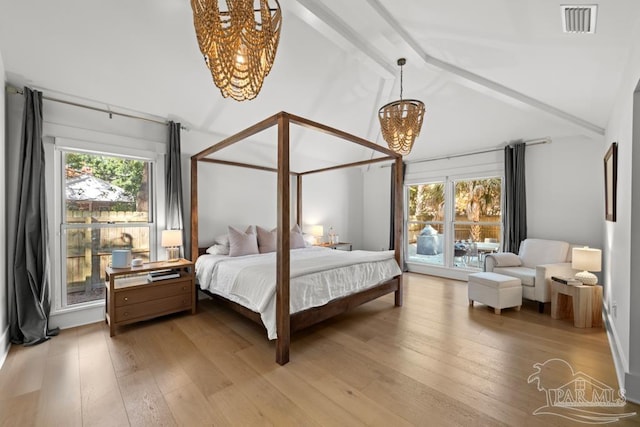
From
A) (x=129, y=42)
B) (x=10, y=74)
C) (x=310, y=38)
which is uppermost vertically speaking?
(x=310, y=38)

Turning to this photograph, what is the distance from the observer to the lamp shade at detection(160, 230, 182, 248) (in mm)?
3451

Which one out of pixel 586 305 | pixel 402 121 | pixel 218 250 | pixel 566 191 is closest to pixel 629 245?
pixel 586 305

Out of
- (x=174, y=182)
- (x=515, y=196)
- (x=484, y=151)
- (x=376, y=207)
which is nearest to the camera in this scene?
(x=174, y=182)

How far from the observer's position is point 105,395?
6.40 feet

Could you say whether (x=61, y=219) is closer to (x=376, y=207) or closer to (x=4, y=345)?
(x=4, y=345)

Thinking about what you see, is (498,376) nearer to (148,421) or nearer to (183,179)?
(148,421)

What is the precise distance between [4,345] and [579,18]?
5.25m

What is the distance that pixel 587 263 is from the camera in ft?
10.8

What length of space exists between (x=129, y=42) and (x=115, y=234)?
7.29ft

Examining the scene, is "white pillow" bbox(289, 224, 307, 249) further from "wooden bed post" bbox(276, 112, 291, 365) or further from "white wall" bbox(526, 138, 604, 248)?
"white wall" bbox(526, 138, 604, 248)

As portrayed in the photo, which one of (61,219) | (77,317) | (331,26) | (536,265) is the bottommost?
(77,317)

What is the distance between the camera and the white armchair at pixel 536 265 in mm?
3549

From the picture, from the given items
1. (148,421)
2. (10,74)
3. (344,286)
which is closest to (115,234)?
(10,74)

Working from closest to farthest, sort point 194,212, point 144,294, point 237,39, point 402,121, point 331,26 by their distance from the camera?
1. point 237,39
2. point 331,26
3. point 402,121
4. point 144,294
5. point 194,212
